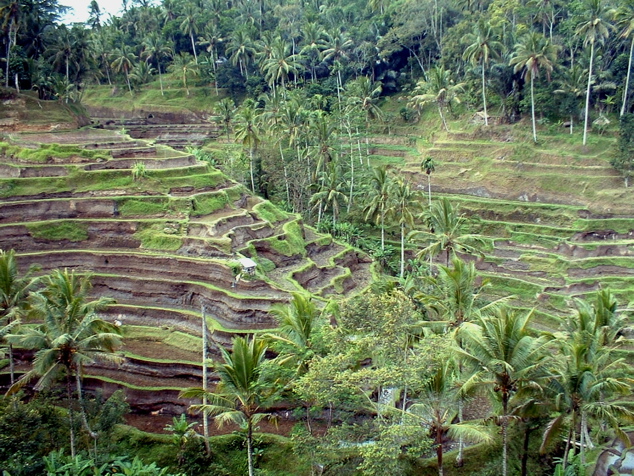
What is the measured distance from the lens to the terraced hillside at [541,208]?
42812mm

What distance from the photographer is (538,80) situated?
60.3 metres

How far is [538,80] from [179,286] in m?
43.9

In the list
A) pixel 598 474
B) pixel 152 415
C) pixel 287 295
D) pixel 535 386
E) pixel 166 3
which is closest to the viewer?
pixel 535 386

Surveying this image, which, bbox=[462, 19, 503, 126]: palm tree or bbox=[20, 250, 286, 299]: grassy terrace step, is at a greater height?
bbox=[462, 19, 503, 126]: palm tree

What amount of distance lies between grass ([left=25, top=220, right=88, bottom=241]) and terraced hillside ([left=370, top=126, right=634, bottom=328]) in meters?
29.6

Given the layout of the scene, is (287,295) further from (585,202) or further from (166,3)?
(166,3)

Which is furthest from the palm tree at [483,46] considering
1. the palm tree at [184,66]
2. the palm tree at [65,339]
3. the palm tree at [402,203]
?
the palm tree at [65,339]

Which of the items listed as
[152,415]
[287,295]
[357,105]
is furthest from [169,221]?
[357,105]

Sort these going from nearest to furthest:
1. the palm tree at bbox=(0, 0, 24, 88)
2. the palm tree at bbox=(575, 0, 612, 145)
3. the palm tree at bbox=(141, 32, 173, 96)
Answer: the palm tree at bbox=(575, 0, 612, 145), the palm tree at bbox=(0, 0, 24, 88), the palm tree at bbox=(141, 32, 173, 96)

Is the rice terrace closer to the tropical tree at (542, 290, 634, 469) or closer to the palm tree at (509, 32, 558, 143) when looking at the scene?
the tropical tree at (542, 290, 634, 469)

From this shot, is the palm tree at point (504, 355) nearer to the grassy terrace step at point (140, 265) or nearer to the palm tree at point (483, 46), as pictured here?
the grassy terrace step at point (140, 265)

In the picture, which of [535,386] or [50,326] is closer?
[535,386]

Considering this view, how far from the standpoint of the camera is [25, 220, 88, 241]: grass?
128 feet

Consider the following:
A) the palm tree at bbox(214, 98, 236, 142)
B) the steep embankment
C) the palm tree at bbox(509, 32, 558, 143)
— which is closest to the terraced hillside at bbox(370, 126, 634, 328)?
the palm tree at bbox(509, 32, 558, 143)
